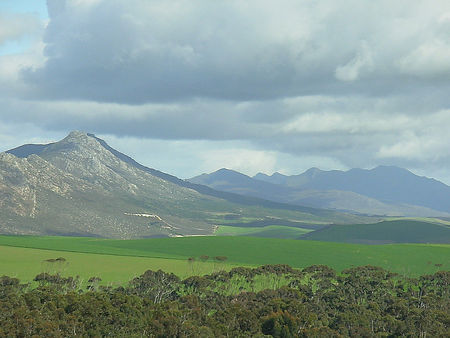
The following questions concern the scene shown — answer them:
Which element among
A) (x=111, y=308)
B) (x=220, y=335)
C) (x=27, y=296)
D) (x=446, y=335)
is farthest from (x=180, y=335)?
(x=446, y=335)

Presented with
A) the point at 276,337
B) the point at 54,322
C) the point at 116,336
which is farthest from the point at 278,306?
the point at 54,322

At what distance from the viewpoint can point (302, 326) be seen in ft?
541

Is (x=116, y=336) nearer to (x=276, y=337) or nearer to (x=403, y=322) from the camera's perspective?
(x=276, y=337)

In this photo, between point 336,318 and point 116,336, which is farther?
point 336,318

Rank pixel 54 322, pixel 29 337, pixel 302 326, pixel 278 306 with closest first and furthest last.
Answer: pixel 29 337, pixel 54 322, pixel 302 326, pixel 278 306

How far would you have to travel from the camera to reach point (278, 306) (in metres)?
178

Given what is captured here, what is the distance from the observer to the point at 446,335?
15225 centimetres

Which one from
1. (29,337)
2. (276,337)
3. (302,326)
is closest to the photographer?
(29,337)

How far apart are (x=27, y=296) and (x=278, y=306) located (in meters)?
70.9

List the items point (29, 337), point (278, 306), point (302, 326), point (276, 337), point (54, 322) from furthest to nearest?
point (278, 306) < point (302, 326) < point (276, 337) < point (54, 322) < point (29, 337)

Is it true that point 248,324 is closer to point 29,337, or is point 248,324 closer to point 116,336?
point 116,336

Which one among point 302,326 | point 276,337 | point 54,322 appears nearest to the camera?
point 54,322

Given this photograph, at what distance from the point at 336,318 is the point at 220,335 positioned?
1940 inches

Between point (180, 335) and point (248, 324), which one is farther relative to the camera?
point (248, 324)
